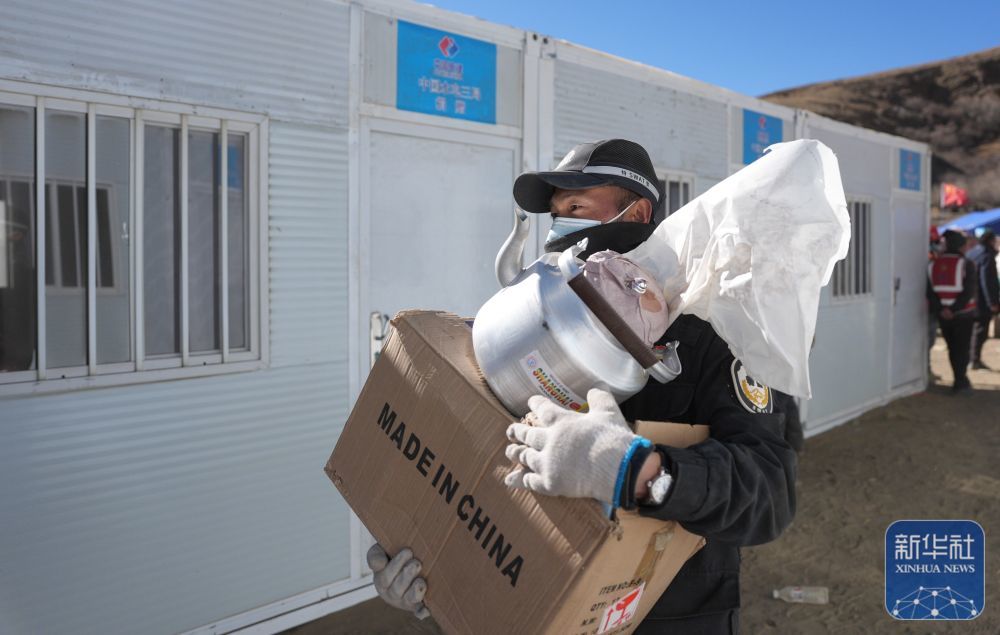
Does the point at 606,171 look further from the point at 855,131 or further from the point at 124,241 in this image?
the point at 855,131

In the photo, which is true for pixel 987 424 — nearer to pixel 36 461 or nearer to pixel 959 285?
pixel 959 285

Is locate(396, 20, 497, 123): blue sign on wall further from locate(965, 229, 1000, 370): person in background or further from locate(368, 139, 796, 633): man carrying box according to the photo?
locate(965, 229, 1000, 370): person in background

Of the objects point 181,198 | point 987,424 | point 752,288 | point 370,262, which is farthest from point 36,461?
point 987,424

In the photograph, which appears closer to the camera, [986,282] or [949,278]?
[949,278]

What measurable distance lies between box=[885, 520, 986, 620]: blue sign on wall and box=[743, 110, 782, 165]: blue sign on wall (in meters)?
2.98

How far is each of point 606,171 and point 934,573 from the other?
371cm

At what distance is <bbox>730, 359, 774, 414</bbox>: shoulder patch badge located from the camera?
4.81 feet

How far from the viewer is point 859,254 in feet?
26.1

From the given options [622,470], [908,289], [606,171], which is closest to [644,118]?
[606,171]

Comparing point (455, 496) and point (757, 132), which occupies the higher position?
point (757, 132)

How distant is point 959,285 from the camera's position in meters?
8.84

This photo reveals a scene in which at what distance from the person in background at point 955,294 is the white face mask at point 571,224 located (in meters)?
8.56

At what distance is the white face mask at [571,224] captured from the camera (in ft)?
5.91

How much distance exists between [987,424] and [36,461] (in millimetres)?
8392
